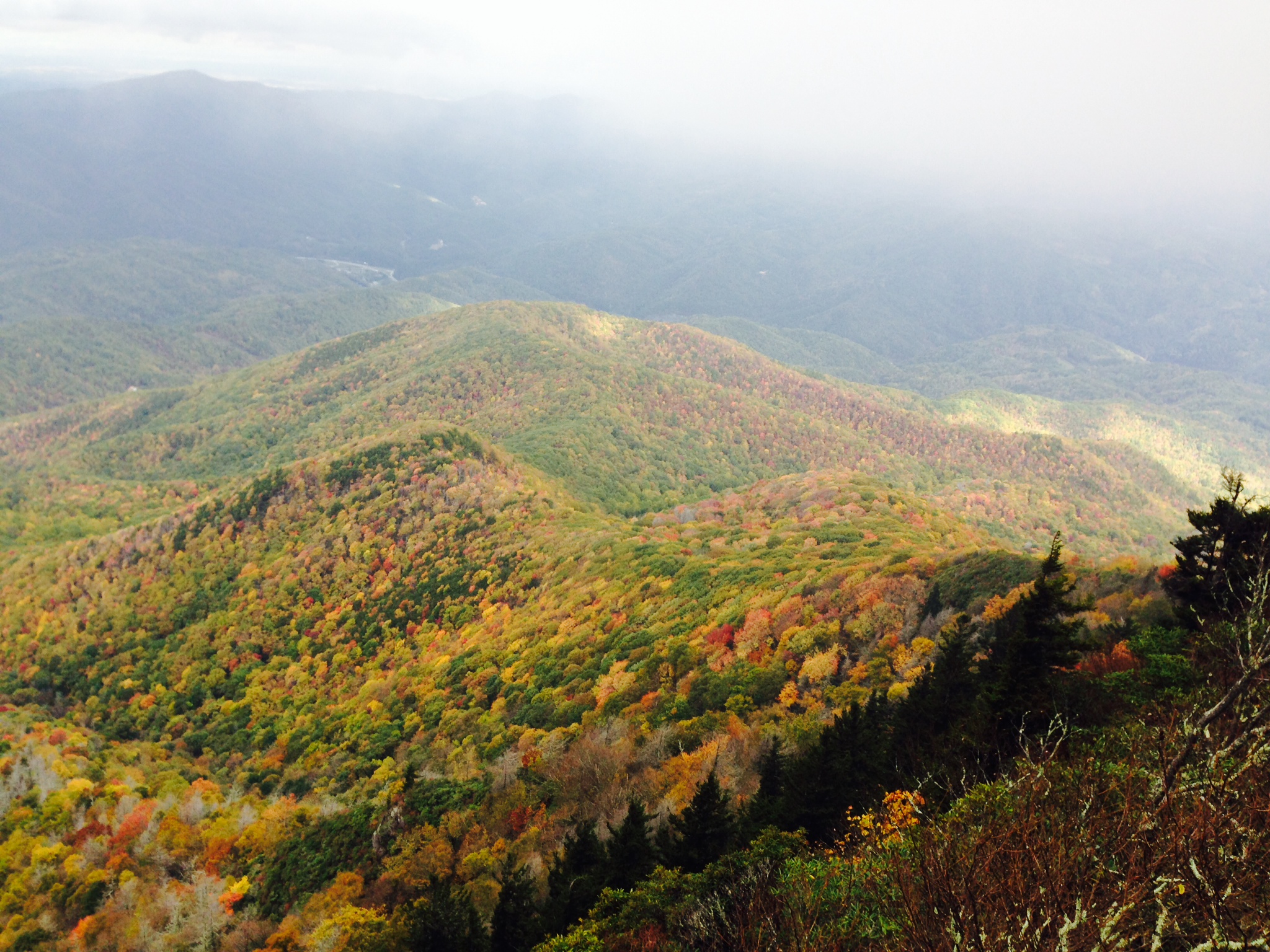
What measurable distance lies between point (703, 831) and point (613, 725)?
770 inches

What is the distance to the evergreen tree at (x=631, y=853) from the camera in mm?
29594

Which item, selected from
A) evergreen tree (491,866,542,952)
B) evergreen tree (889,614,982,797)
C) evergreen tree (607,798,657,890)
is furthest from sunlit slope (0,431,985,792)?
evergreen tree (491,866,542,952)

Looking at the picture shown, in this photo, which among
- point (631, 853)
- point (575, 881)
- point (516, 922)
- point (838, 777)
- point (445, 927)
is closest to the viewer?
point (838, 777)

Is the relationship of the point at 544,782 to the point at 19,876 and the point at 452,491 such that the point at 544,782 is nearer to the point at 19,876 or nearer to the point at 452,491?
the point at 19,876

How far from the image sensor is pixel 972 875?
13.1 m

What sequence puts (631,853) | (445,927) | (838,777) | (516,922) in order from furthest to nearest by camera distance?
1. (445,927)
2. (516,922)
3. (631,853)
4. (838,777)

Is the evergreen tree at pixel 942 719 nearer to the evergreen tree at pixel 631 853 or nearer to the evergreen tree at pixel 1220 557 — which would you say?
the evergreen tree at pixel 1220 557

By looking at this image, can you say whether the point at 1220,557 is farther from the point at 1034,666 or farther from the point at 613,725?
the point at 613,725

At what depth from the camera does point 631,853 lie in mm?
30219

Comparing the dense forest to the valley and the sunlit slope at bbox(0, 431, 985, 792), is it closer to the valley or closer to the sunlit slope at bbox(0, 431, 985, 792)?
the valley

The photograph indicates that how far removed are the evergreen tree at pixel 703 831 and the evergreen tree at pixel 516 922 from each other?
709 centimetres

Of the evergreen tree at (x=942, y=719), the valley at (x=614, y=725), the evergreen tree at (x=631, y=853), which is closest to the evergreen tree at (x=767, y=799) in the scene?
the valley at (x=614, y=725)

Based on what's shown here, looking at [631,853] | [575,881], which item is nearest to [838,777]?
[631,853]

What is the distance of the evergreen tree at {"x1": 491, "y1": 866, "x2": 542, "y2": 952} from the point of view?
30.0m
